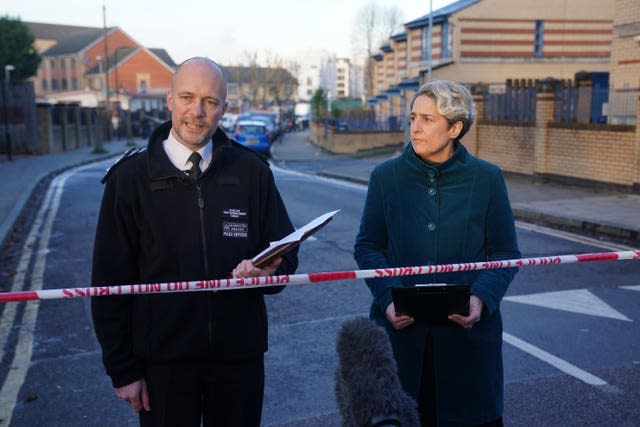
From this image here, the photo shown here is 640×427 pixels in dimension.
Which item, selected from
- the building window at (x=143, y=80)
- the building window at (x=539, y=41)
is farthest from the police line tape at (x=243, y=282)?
the building window at (x=143, y=80)

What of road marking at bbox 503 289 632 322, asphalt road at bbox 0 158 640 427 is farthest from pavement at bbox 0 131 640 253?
road marking at bbox 503 289 632 322

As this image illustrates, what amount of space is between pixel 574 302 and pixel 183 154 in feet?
17.3

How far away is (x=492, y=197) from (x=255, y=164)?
3.32 feet

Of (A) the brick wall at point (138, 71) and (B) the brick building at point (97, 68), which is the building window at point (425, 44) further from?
(A) the brick wall at point (138, 71)

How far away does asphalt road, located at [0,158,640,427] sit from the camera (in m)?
4.43

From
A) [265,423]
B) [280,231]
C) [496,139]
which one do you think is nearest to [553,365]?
[265,423]

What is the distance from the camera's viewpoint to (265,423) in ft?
14.0

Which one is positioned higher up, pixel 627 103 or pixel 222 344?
pixel 627 103

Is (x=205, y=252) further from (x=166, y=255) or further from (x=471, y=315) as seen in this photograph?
(x=471, y=315)

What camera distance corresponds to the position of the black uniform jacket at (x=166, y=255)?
256 cm

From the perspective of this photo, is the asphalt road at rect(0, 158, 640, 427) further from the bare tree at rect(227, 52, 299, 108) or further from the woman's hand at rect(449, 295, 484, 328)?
the bare tree at rect(227, 52, 299, 108)

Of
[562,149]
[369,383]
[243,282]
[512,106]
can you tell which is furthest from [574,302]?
[512,106]

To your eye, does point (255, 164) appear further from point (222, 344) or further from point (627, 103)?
point (627, 103)

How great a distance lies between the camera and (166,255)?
8.46 feet
